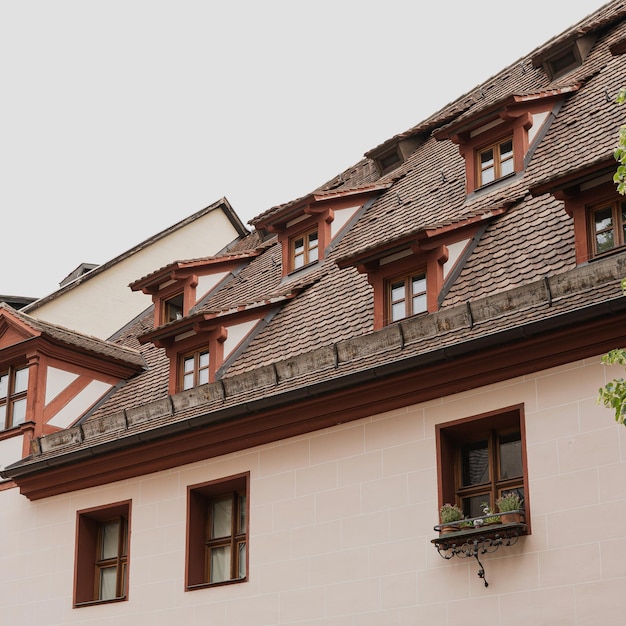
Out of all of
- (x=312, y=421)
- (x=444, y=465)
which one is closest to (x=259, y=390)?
(x=312, y=421)

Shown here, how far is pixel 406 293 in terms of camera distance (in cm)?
1772

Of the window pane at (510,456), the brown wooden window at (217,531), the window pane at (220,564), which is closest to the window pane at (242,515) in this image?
the brown wooden window at (217,531)

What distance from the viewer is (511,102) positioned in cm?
1886

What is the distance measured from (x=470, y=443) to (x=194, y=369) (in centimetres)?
583

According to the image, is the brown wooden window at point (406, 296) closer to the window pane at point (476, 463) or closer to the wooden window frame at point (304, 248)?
the window pane at point (476, 463)

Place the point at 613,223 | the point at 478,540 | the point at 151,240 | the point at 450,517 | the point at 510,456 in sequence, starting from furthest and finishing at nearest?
the point at 151,240
the point at 613,223
the point at 510,456
the point at 450,517
the point at 478,540

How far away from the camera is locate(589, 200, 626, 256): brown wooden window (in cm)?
1550

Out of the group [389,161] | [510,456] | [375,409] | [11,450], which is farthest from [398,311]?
[11,450]

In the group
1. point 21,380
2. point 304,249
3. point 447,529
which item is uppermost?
point 304,249

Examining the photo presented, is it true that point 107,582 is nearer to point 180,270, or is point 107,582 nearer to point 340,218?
point 180,270

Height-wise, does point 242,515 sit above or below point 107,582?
above

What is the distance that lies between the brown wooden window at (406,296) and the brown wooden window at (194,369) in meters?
3.65

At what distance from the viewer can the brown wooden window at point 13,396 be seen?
885 inches

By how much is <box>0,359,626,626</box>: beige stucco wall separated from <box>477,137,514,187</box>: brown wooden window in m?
4.72
